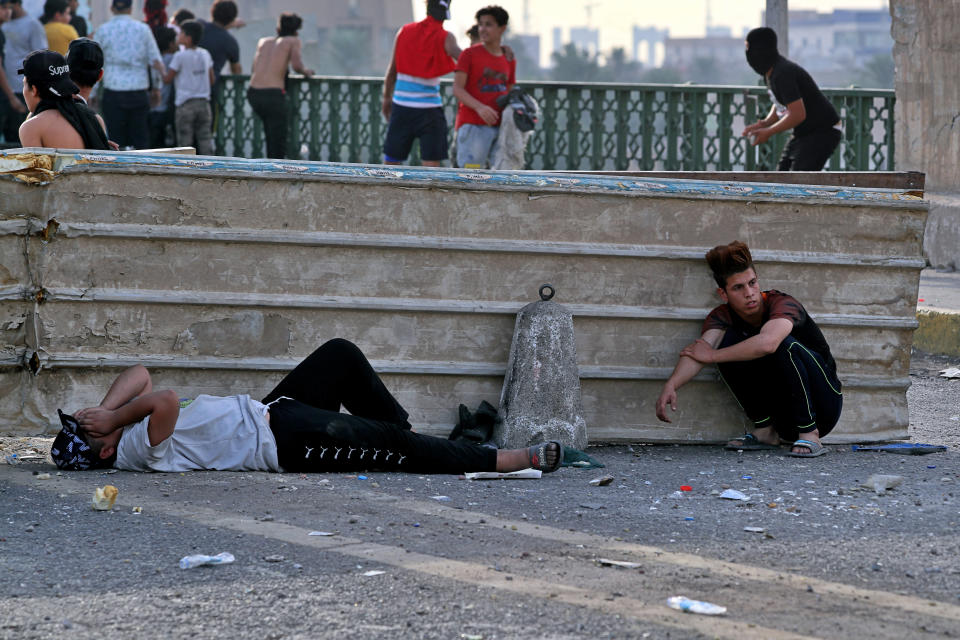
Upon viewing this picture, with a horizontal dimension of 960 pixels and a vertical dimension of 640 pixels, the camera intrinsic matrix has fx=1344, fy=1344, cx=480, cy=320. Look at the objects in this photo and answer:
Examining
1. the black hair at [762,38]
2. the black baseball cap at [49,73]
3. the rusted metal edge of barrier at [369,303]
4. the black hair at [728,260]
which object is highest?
the black hair at [762,38]

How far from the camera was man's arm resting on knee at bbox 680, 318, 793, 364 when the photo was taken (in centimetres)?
561

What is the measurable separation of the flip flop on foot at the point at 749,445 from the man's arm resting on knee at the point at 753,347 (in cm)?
42

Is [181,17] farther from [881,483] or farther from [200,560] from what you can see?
[200,560]

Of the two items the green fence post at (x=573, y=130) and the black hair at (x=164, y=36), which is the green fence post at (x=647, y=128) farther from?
the black hair at (x=164, y=36)

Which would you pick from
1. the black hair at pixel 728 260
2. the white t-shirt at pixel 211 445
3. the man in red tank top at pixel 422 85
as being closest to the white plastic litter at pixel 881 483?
the black hair at pixel 728 260

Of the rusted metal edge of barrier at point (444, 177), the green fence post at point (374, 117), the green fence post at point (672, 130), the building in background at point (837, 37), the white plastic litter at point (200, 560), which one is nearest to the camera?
the white plastic litter at point (200, 560)

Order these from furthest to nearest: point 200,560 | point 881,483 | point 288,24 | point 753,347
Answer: point 288,24, point 753,347, point 881,483, point 200,560

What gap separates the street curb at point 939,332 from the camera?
8500 millimetres

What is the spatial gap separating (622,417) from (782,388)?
71 cm

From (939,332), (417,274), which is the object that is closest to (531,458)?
(417,274)

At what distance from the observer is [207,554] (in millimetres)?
4012

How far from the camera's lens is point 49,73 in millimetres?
6016

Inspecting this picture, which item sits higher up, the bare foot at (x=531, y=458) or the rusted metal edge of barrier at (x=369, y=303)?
the rusted metal edge of barrier at (x=369, y=303)

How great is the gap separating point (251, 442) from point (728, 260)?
2.12 m
